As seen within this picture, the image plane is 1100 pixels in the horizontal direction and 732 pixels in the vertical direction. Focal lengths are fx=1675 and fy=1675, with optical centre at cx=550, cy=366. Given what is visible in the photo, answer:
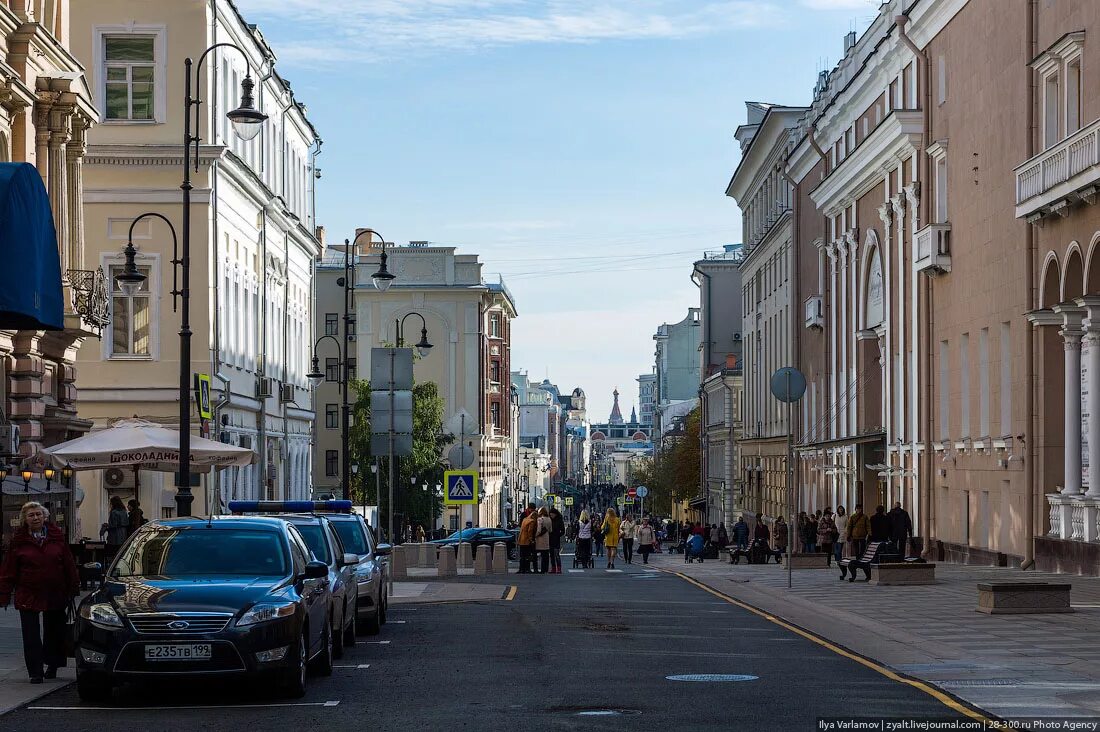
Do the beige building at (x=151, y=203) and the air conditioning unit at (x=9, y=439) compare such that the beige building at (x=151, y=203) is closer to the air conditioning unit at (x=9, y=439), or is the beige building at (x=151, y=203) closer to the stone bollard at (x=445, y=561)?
the stone bollard at (x=445, y=561)

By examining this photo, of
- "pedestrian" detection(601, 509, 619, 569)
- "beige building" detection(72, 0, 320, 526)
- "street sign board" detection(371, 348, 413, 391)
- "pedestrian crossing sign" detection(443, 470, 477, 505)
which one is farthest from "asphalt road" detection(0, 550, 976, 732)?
"beige building" detection(72, 0, 320, 526)

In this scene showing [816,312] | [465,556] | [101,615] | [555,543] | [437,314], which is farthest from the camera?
[437,314]

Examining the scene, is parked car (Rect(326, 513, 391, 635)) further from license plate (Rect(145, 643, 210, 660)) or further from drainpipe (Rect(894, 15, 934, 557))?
drainpipe (Rect(894, 15, 934, 557))

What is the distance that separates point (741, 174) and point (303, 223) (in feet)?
90.7

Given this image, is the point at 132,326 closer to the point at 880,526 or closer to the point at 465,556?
the point at 465,556

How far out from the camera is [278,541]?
15.1m

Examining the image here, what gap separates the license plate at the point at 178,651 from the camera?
43.2ft

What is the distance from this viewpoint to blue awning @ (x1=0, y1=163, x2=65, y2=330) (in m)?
16.6

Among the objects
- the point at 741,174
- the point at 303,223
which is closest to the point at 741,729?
the point at 303,223

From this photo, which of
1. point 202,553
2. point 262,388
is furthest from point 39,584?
point 262,388

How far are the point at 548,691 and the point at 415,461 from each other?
67543 mm

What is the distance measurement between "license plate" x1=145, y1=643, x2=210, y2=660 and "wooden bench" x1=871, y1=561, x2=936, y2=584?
1894 cm

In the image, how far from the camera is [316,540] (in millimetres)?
18922

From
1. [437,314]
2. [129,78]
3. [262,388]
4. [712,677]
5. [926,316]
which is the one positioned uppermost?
[129,78]
